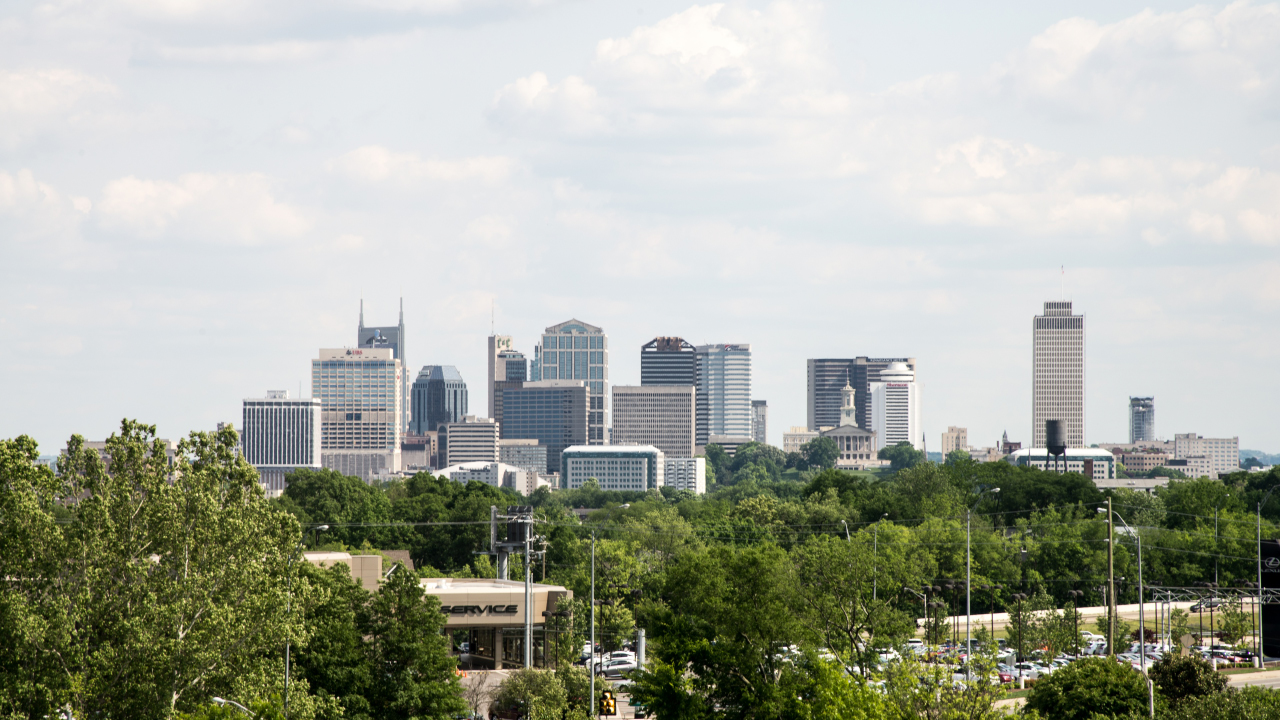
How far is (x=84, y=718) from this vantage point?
38.9 metres

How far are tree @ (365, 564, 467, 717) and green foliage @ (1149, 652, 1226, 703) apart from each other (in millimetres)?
29810

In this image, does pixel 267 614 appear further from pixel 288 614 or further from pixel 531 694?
pixel 531 694

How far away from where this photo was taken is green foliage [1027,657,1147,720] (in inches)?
2002

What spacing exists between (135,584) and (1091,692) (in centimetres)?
3594

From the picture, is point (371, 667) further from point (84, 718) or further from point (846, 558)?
point (846, 558)

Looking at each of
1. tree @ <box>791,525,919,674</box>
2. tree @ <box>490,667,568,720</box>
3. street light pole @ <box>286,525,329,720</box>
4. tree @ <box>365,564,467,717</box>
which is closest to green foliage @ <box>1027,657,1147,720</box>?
tree @ <box>791,525,919,674</box>

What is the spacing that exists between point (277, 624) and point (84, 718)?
6.18 metres

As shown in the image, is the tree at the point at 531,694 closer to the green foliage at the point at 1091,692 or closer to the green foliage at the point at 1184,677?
the green foliage at the point at 1091,692

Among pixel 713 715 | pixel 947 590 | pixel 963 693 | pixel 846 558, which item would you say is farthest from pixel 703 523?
pixel 963 693

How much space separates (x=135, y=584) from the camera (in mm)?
40812

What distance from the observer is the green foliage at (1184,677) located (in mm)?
53781

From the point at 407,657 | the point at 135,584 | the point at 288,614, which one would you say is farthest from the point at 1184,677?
the point at 135,584

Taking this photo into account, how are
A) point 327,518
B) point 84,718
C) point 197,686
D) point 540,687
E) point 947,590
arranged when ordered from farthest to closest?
point 327,518 → point 947,590 → point 540,687 → point 197,686 → point 84,718

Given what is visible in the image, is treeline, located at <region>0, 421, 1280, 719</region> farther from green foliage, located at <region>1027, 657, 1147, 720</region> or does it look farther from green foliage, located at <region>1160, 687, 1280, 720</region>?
green foliage, located at <region>1027, 657, 1147, 720</region>
